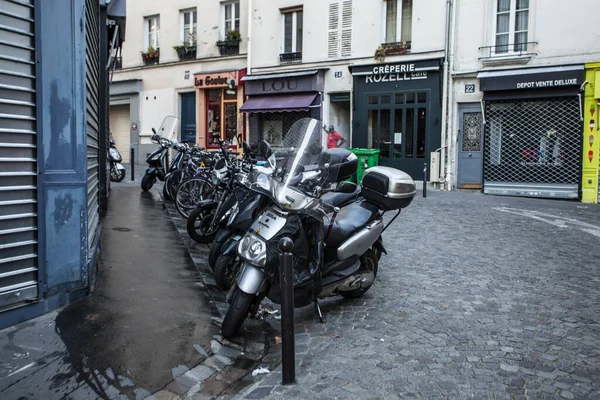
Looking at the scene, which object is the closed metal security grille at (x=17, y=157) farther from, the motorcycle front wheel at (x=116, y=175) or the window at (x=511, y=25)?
the window at (x=511, y=25)

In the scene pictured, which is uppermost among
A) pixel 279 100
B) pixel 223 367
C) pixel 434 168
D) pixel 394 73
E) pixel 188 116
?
pixel 394 73

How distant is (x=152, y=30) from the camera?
78.6 feet

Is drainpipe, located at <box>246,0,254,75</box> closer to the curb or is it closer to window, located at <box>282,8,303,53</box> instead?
window, located at <box>282,8,303,53</box>

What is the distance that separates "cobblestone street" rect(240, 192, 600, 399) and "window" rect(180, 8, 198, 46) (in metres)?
17.1

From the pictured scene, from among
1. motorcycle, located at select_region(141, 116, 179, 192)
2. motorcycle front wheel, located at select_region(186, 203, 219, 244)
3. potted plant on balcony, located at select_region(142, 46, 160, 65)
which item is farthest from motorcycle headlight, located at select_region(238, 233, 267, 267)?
potted plant on balcony, located at select_region(142, 46, 160, 65)

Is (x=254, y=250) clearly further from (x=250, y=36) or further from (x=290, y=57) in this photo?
(x=250, y=36)

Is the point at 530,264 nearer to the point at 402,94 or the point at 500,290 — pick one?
the point at 500,290

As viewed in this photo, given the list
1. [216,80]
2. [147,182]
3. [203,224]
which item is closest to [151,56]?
[216,80]

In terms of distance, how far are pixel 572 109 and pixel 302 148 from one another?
13025mm

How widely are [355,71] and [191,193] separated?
1090cm

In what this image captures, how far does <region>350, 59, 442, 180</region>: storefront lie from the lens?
55.9 ft

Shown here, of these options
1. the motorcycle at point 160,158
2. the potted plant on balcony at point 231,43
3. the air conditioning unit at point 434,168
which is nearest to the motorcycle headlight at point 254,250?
the motorcycle at point 160,158

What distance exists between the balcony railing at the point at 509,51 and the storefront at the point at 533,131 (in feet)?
1.73

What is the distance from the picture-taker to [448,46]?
16625 millimetres
